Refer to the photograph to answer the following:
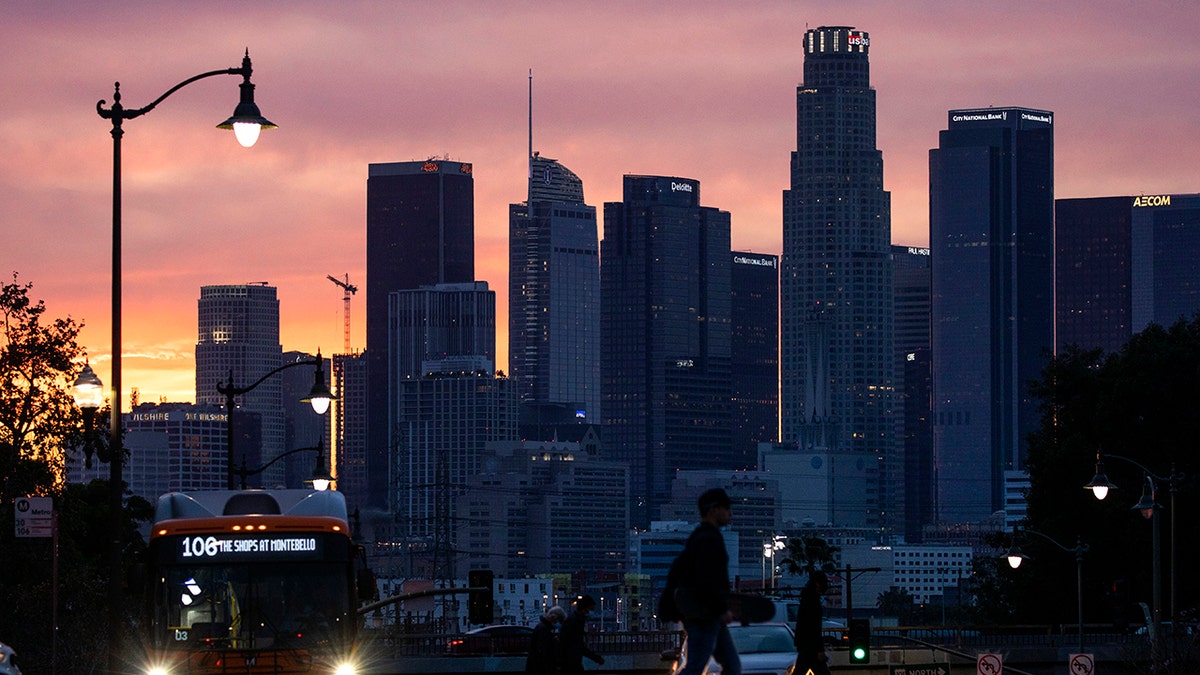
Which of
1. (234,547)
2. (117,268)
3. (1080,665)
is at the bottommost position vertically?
(1080,665)

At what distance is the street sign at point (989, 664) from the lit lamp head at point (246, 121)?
13.3 m

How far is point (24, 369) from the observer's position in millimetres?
40406

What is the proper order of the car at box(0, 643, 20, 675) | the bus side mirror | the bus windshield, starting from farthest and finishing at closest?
the bus side mirror
the bus windshield
the car at box(0, 643, 20, 675)

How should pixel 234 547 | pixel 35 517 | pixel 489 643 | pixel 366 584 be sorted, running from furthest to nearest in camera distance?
1. pixel 489 643
2. pixel 35 517
3. pixel 366 584
4. pixel 234 547

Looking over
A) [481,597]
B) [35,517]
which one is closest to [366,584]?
[35,517]

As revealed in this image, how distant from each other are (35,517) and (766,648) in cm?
967

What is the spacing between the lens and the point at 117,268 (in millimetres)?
27922

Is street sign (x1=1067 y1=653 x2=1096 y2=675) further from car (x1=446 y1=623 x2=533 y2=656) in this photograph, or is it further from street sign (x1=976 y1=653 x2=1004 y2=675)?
car (x1=446 y1=623 x2=533 y2=656)

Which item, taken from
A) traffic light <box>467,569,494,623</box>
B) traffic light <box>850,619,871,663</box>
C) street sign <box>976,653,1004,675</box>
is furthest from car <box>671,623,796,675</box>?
traffic light <box>467,569,494,623</box>

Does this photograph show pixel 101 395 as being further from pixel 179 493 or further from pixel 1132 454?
pixel 1132 454

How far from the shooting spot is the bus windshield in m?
24.2

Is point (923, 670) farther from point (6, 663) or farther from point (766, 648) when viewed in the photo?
point (6, 663)

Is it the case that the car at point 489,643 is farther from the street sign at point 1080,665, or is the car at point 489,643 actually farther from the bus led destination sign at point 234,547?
the bus led destination sign at point 234,547

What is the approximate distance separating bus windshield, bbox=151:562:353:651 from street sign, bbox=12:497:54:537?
10.5 feet
